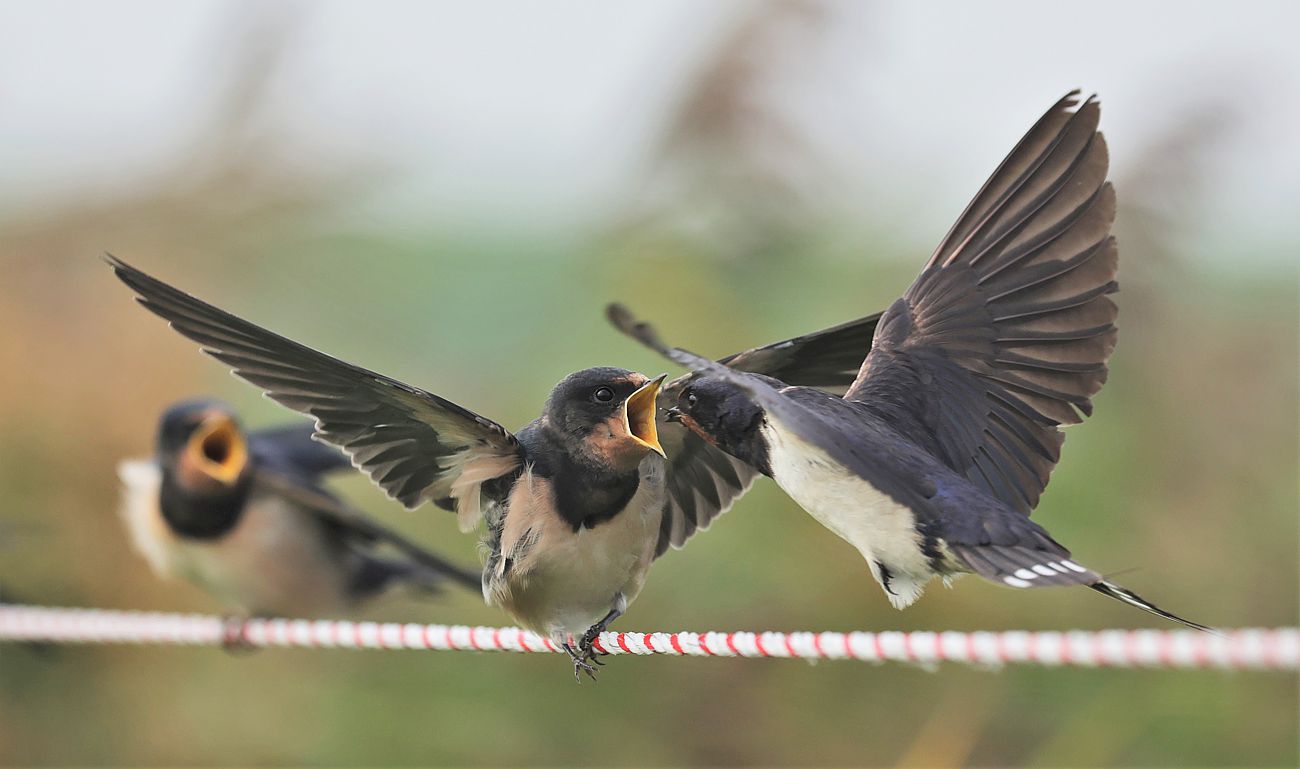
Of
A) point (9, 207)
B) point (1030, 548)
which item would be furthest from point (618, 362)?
point (9, 207)

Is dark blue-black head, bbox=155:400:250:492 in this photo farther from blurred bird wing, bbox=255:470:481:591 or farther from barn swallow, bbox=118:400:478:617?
blurred bird wing, bbox=255:470:481:591

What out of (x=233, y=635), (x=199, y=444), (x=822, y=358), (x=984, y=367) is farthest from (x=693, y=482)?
(x=199, y=444)

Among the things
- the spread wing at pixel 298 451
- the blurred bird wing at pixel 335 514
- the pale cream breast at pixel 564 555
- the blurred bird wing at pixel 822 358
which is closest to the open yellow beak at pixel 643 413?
the pale cream breast at pixel 564 555

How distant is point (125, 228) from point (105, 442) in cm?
130

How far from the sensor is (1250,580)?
402 centimetres

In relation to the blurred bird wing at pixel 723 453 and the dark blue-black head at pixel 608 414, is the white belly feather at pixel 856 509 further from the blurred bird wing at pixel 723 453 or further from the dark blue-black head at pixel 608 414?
the blurred bird wing at pixel 723 453

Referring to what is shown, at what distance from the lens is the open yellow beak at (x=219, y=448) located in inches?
157

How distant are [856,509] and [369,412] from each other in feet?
2.82

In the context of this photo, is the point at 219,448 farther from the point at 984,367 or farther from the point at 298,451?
the point at 984,367

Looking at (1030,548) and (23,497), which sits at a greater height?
(1030,548)

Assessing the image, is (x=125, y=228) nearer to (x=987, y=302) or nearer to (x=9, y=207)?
(x=9, y=207)

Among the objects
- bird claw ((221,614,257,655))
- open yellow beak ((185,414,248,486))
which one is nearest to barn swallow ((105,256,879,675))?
bird claw ((221,614,257,655))

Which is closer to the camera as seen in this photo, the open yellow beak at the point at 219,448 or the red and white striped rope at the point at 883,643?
the red and white striped rope at the point at 883,643

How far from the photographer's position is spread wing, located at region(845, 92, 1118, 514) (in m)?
2.26
